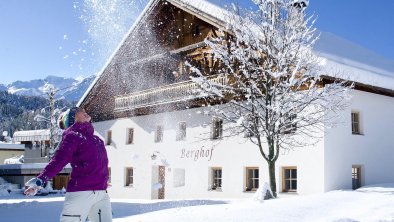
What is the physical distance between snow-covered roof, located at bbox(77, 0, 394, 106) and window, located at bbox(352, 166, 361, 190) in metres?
3.36

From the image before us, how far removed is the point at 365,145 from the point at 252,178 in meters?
4.63

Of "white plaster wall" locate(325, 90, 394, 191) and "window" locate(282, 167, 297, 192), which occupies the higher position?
"white plaster wall" locate(325, 90, 394, 191)

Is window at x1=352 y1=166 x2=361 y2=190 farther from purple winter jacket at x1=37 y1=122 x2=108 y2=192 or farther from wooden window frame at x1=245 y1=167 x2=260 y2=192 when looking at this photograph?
purple winter jacket at x1=37 y1=122 x2=108 y2=192

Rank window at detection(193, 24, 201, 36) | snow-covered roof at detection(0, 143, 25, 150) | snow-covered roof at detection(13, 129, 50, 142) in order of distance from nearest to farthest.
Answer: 1. window at detection(193, 24, 201, 36)
2. snow-covered roof at detection(13, 129, 50, 142)
3. snow-covered roof at detection(0, 143, 25, 150)

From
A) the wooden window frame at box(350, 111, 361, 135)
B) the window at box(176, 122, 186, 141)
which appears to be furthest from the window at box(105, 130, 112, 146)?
the wooden window frame at box(350, 111, 361, 135)

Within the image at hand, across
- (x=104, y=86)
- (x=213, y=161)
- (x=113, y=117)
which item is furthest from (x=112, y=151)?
(x=213, y=161)

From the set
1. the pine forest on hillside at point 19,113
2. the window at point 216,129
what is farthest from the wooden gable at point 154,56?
the pine forest on hillside at point 19,113

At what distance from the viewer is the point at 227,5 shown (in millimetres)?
16438

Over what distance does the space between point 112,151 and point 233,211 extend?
17500mm

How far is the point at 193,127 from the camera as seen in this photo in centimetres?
2034

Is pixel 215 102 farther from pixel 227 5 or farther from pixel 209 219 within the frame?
pixel 209 219

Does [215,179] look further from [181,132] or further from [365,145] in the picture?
[365,145]

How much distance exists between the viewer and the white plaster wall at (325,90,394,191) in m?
15.7

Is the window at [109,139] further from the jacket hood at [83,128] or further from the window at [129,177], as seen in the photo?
the jacket hood at [83,128]
